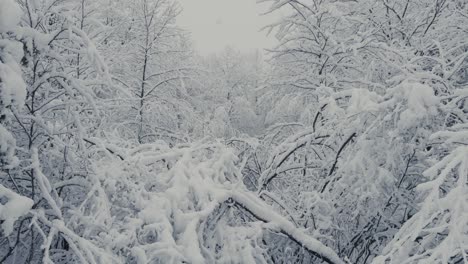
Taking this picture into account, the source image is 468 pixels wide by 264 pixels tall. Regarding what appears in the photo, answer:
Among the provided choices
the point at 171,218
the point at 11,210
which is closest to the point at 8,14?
the point at 11,210

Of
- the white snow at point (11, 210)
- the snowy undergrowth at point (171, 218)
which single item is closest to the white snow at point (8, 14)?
the white snow at point (11, 210)

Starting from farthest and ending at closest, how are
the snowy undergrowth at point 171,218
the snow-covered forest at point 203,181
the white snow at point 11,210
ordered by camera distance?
1. the snowy undergrowth at point 171,218
2. the snow-covered forest at point 203,181
3. the white snow at point 11,210

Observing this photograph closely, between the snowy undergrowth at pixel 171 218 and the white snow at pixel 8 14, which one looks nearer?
the white snow at pixel 8 14

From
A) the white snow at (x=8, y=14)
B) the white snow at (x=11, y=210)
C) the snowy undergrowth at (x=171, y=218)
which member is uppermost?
the white snow at (x=8, y=14)

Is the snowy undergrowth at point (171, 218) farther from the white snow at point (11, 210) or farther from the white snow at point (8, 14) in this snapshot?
the white snow at point (8, 14)

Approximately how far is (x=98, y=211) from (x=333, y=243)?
1.91m

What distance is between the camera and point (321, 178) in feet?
13.7

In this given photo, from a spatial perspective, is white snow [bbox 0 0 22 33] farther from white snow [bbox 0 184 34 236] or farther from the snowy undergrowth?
the snowy undergrowth

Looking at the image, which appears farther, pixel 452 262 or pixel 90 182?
pixel 90 182

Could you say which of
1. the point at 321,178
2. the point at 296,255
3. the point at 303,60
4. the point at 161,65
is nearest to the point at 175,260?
the point at 296,255

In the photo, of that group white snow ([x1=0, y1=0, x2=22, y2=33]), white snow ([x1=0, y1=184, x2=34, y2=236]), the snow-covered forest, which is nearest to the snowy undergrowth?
the snow-covered forest

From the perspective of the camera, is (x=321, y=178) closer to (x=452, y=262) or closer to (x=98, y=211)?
(x=452, y=262)

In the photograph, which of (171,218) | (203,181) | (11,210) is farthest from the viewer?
(203,181)

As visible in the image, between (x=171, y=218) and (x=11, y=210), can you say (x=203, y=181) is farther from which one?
(x=11, y=210)
